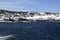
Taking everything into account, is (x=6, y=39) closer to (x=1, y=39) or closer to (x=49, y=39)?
(x=1, y=39)

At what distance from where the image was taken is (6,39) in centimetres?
4728

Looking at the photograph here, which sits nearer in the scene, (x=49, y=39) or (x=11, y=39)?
(x=11, y=39)

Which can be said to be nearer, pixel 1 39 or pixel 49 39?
pixel 1 39

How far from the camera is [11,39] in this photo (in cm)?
4728

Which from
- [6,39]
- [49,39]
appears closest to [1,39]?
[6,39]

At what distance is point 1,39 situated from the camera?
152 feet

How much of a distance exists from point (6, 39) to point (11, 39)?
3.07ft

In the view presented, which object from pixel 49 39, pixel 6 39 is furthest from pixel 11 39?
pixel 49 39

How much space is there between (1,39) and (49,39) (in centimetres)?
1057

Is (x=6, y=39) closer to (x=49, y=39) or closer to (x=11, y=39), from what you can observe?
(x=11, y=39)

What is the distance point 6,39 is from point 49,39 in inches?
371

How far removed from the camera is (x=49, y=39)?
51.6 metres

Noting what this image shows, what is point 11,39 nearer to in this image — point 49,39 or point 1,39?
point 1,39
